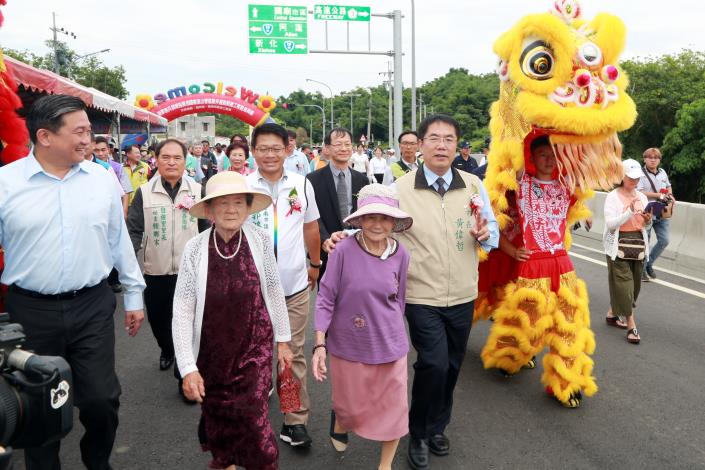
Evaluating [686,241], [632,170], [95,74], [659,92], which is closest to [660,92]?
[659,92]

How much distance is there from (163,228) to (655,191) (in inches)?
238

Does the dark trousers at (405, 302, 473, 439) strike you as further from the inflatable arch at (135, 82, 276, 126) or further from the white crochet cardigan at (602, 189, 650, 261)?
the inflatable arch at (135, 82, 276, 126)

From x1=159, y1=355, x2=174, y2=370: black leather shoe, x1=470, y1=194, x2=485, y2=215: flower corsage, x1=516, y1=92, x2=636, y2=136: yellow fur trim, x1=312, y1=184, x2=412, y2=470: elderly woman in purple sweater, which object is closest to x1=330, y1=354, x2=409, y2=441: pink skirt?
x1=312, y1=184, x2=412, y2=470: elderly woman in purple sweater

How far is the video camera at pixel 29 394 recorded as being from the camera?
1848 mm

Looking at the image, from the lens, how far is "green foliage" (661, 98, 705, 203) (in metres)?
18.8

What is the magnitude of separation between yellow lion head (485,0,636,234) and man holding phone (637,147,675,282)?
3694mm

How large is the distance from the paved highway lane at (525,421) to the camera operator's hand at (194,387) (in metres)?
0.93

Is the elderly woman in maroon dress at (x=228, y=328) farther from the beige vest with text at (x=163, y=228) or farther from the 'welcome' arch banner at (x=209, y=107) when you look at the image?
the 'welcome' arch banner at (x=209, y=107)

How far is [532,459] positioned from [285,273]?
176 cm

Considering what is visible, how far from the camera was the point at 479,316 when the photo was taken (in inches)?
185

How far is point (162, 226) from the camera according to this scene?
4.46m

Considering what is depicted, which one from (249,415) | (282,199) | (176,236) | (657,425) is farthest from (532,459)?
(176,236)

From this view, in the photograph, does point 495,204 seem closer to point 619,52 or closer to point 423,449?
point 619,52

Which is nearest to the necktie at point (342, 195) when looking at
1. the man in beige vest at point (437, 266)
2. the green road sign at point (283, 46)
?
the man in beige vest at point (437, 266)
